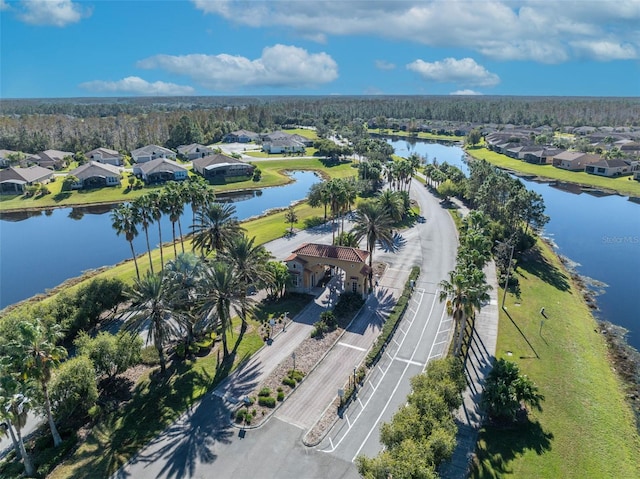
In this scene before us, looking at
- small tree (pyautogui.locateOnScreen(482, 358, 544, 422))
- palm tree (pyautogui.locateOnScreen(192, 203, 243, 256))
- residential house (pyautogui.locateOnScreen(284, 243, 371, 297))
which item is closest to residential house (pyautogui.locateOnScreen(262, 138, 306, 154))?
residential house (pyautogui.locateOnScreen(284, 243, 371, 297))

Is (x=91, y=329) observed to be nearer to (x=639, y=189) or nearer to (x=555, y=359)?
(x=555, y=359)

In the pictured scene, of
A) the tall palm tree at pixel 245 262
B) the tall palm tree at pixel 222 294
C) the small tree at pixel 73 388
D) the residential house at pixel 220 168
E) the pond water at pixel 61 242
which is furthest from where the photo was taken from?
the residential house at pixel 220 168

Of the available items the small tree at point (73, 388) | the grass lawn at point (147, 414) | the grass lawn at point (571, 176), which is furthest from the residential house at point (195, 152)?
the small tree at point (73, 388)

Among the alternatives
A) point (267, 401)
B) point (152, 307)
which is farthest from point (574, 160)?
point (152, 307)

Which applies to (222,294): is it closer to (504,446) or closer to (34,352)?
(34,352)

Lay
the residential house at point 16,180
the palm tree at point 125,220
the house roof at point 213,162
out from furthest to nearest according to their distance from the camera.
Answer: the house roof at point 213,162
the residential house at point 16,180
the palm tree at point 125,220

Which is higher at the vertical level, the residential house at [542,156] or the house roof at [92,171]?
the residential house at [542,156]

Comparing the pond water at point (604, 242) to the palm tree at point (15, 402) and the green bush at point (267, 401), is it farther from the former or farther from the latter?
the palm tree at point (15, 402)

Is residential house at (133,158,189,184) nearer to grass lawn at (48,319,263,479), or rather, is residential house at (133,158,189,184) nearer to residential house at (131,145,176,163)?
residential house at (131,145,176,163)
